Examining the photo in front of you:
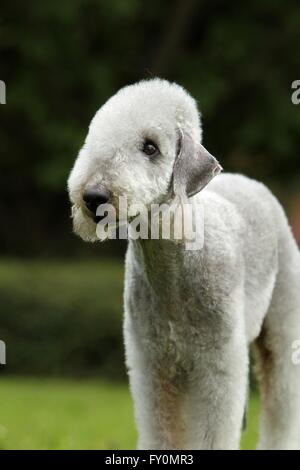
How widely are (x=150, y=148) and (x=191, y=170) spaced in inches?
8.5

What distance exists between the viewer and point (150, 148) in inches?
204

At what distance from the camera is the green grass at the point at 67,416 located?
8.37m

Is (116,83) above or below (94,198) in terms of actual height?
above

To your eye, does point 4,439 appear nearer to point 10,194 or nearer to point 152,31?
point 10,194

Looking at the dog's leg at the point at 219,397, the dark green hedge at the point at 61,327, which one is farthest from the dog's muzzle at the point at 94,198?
the dark green hedge at the point at 61,327

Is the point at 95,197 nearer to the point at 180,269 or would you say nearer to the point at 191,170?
the point at 191,170

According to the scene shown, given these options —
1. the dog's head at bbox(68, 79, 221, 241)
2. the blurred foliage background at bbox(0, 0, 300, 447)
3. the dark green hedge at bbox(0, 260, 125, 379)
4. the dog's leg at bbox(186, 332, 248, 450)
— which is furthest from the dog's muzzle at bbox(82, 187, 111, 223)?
the blurred foliage background at bbox(0, 0, 300, 447)

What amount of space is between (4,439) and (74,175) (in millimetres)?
3409

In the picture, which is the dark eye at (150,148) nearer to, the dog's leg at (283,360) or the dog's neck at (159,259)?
the dog's neck at (159,259)

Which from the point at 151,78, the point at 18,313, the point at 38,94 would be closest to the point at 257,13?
the point at 38,94

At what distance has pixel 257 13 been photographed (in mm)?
22438

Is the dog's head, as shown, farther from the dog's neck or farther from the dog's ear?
the dog's neck

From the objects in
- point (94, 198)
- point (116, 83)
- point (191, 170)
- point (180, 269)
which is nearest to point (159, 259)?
point (180, 269)

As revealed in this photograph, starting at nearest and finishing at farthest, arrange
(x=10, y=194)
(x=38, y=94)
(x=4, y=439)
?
(x=4, y=439) → (x=38, y=94) → (x=10, y=194)
